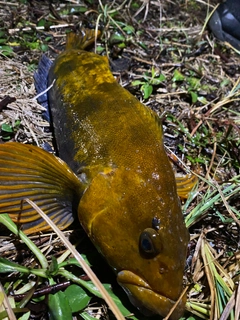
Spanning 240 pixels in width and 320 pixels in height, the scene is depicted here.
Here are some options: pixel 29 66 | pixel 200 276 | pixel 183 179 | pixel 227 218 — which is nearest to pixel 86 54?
pixel 29 66

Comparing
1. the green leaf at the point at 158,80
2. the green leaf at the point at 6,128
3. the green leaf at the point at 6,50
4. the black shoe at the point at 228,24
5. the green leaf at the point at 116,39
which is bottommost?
the green leaf at the point at 6,128

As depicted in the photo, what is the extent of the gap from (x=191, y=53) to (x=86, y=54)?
1.47 m

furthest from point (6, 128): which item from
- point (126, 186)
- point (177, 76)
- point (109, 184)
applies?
point (177, 76)

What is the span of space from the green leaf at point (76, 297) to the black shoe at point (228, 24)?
338 centimetres

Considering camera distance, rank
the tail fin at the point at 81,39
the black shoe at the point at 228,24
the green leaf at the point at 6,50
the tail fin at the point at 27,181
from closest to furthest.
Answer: the tail fin at the point at 27,181 → the green leaf at the point at 6,50 → the tail fin at the point at 81,39 → the black shoe at the point at 228,24

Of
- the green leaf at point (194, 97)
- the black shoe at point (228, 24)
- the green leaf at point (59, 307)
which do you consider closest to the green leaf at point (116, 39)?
the green leaf at point (194, 97)

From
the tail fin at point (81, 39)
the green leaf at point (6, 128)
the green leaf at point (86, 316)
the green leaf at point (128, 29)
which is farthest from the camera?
the green leaf at point (128, 29)

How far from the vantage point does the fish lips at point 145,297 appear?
7.47 ft

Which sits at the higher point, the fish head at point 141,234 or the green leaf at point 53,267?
the fish head at point 141,234

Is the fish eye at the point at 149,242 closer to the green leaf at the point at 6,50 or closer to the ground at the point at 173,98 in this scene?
the ground at the point at 173,98

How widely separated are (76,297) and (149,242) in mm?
640

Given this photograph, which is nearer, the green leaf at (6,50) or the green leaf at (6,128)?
the green leaf at (6,128)

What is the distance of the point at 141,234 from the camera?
2.30 m

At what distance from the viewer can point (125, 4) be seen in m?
4.72
